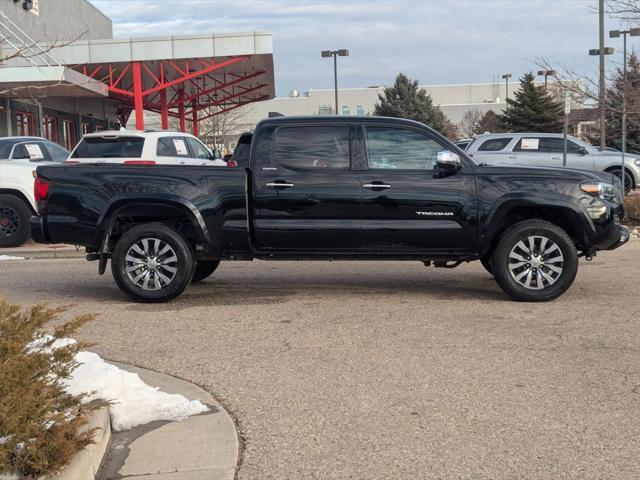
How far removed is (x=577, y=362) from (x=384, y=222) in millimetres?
2758

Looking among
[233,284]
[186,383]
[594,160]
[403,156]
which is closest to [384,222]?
[403,156]

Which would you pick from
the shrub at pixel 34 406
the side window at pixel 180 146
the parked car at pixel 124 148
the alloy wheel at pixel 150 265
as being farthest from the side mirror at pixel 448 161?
the side window at pixel 180 146

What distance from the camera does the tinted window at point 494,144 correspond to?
19562 mm

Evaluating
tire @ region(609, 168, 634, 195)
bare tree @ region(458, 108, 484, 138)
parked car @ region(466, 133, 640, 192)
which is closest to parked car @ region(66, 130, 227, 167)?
parked car @ region(466, 133, 640, 192)

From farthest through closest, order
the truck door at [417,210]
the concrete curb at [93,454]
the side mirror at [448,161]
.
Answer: the truck door at [417,210] < the side mirror at [448,161] < the concrete curb at [93,454]

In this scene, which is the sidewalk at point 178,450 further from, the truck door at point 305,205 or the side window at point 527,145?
the side window at point 527,145

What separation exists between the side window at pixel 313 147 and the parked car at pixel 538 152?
11.4 meters

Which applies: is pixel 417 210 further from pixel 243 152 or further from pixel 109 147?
pixel 109 147

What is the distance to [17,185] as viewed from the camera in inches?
533

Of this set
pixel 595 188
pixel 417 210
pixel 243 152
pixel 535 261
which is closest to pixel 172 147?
pixel 243 152

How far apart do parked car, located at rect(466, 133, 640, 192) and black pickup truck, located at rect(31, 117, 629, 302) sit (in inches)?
440

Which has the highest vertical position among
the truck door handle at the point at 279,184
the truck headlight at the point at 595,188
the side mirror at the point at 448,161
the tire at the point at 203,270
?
the side mirror at the point at 448,161

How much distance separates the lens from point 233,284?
9781 millimetres

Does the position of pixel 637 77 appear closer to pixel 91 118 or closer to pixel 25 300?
pixel 25 300
